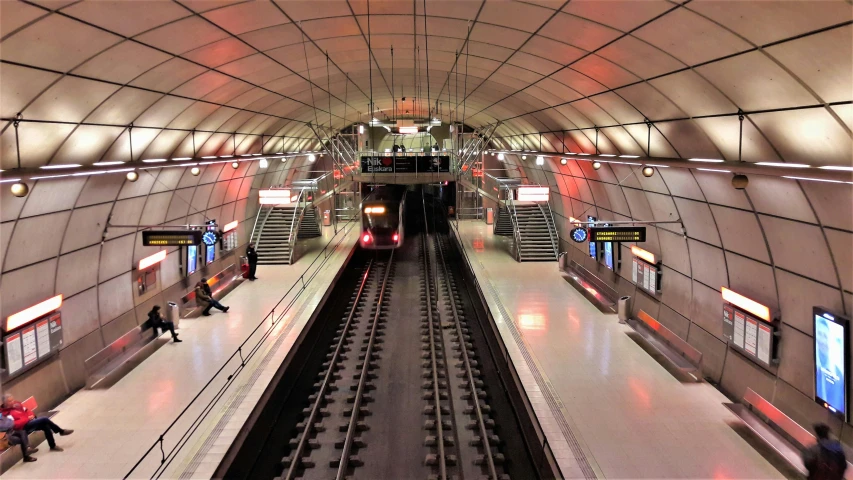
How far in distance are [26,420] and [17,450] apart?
1.76 ft

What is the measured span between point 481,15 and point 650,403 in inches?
294

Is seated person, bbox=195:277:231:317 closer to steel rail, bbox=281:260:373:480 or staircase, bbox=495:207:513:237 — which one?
steel rail, bbox=281:260:373:480

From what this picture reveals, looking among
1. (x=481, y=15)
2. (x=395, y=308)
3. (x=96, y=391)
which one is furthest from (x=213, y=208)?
(x=481, y=15)

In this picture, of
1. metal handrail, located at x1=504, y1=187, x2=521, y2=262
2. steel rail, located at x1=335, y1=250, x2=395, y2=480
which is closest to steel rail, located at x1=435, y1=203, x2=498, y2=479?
steel rail, located at x1=335, y1=250, x2=395, y2=480

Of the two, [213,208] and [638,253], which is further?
[213,208]

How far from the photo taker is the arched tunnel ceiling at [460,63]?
5871 millimetres

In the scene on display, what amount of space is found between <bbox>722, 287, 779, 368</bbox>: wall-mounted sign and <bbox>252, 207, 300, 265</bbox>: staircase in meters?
16.5

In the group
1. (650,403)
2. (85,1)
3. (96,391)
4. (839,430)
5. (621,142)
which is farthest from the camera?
(621,142)

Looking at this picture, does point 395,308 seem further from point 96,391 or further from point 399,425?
point 96,391

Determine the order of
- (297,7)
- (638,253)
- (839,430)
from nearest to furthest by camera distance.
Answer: (839,430) < (297,7) < (638,253)

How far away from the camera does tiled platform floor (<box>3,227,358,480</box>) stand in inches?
318

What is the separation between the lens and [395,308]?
59.9ft

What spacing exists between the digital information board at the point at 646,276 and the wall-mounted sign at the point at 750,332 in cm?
312

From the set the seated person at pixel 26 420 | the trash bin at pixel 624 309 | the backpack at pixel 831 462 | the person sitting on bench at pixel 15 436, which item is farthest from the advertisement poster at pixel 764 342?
the person sitting on bench at pixel 15 436
